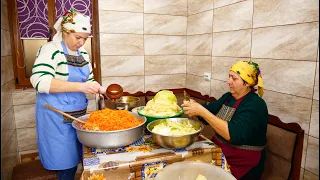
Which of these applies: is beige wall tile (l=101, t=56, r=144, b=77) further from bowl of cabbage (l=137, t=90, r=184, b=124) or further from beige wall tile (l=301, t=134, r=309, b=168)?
beige wall tile (l=301, t=134, r=309, b=168)

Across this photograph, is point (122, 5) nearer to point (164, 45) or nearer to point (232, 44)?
point (164, 45)

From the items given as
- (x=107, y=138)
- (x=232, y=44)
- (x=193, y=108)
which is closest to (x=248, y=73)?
(x=193, y=108)

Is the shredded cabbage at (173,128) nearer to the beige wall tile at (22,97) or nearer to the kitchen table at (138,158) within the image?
the kitchen table at (138,158)

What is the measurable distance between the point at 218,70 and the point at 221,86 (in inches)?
8.8

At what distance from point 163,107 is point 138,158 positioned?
59cm

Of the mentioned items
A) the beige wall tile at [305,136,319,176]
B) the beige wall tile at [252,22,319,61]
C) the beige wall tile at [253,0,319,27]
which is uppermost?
the beige wall tile at [253,0,319,27]

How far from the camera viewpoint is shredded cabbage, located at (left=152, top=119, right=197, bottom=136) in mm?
1553

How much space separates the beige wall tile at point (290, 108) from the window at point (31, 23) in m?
2.54

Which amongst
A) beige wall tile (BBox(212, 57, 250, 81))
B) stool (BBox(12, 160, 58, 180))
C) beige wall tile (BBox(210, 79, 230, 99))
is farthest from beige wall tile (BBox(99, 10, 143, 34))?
stool (BBox(12, 160, 58, 180))

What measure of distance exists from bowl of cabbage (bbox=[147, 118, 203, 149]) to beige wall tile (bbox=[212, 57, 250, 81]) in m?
1.52

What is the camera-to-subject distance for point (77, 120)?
1.68m

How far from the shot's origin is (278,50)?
2.34m

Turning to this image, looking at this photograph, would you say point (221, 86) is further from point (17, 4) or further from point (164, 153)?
point (17, 4)

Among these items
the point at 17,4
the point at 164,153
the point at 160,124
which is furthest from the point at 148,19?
the point at 164,153
